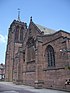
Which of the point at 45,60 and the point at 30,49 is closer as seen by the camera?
the point at 45,60

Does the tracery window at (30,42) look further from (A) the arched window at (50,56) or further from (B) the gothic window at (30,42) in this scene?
(A) the arched window at (50,56)

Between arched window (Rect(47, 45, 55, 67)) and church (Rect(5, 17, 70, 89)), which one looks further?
arched window (Rect(47, 45, 55, 67))

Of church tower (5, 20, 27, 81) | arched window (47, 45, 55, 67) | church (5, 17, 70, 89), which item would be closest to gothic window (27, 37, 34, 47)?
church (5, 17, 70, 89)

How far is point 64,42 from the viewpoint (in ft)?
70.8

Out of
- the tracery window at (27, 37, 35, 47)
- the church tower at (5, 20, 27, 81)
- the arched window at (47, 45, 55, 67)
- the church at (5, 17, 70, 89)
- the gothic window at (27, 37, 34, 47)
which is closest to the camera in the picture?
the church at (5, 17, 70, 89)

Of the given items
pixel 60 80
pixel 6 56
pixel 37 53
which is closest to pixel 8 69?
pixel 6 56

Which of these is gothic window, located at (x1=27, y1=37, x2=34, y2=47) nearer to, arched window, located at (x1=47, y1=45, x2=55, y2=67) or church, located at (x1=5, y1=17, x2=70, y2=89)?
church, located at (x1=5, y1=17, x2=70, y2=89)

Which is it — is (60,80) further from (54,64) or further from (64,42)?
(64,42)

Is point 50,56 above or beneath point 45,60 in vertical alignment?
above

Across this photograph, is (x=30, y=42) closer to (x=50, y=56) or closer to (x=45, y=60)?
(x=45, y=60)

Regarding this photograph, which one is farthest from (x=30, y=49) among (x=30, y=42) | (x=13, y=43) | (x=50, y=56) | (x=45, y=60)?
(x=13, y=43)

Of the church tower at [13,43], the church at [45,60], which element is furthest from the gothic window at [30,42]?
the church tower at [13,43]

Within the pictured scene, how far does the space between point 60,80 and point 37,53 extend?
663cm

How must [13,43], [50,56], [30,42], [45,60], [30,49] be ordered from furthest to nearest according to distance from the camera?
[13,43] → [30,42] → [30,49] → [45,60] → [50,56]
